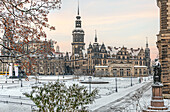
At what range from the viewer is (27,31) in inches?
420

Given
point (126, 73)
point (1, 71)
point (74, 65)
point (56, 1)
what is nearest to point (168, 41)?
point (56, 1)

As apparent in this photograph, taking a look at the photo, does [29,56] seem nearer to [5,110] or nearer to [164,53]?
[5,110]

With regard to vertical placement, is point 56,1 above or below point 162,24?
below

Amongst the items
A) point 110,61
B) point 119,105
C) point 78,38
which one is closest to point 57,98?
point 119,105

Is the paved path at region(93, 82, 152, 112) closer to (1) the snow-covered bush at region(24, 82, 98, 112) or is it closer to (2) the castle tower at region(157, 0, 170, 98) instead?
(2) the castle tower at region(157, 0, 170, 98)

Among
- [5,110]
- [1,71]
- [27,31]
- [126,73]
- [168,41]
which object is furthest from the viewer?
[1,71]

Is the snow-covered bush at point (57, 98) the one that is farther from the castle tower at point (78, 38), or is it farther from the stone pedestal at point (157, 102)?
the castle tower at point (78, 38)

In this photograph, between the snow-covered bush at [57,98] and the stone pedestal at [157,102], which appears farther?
the stone pedestal at [157,102]

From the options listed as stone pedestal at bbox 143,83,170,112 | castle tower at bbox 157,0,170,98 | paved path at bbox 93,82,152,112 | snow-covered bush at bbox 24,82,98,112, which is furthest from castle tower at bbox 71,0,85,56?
snow-covered bush at bbox 24,82,98,112

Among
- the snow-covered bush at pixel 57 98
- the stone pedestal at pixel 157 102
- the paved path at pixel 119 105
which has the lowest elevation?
the paved path at pixel 119 105

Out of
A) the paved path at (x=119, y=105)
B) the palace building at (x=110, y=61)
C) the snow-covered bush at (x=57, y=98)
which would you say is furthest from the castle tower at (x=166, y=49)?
the palace building at (x=110, y=61)

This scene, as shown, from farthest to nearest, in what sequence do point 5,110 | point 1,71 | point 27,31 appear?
1. point 1,71
2. point 5,110
3. point 27,31

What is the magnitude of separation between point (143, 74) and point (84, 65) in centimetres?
3366

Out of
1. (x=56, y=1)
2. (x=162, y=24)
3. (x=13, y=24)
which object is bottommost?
(x=13, y=24)
